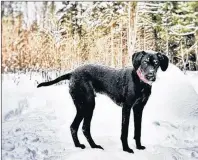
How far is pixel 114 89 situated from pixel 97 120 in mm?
177

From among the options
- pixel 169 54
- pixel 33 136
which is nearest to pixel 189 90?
pixel 169 54

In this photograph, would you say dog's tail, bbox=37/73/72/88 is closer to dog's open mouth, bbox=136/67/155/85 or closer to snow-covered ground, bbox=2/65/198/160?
snow-covered ground, bbox=2/65/198/160

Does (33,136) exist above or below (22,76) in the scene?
below

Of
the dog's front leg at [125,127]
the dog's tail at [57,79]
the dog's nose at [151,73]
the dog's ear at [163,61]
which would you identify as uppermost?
the dog's ear at [163,61]

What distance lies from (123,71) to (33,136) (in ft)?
1.82

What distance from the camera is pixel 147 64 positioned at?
2863 mm

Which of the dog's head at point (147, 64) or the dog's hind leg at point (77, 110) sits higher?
the dog's head at point (147, 64)

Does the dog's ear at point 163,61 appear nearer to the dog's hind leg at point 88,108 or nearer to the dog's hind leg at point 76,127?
the dog's hind leg at point 88,108

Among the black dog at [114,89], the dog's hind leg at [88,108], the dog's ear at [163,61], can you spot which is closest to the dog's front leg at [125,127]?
the black dog at [114,89]

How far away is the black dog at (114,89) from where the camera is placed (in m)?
2.89

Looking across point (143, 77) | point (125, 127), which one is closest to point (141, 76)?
point (143, 77)

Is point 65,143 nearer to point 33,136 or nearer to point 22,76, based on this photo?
point 33,136

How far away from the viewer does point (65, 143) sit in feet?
9.57

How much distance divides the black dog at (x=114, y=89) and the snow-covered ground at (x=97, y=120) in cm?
3
